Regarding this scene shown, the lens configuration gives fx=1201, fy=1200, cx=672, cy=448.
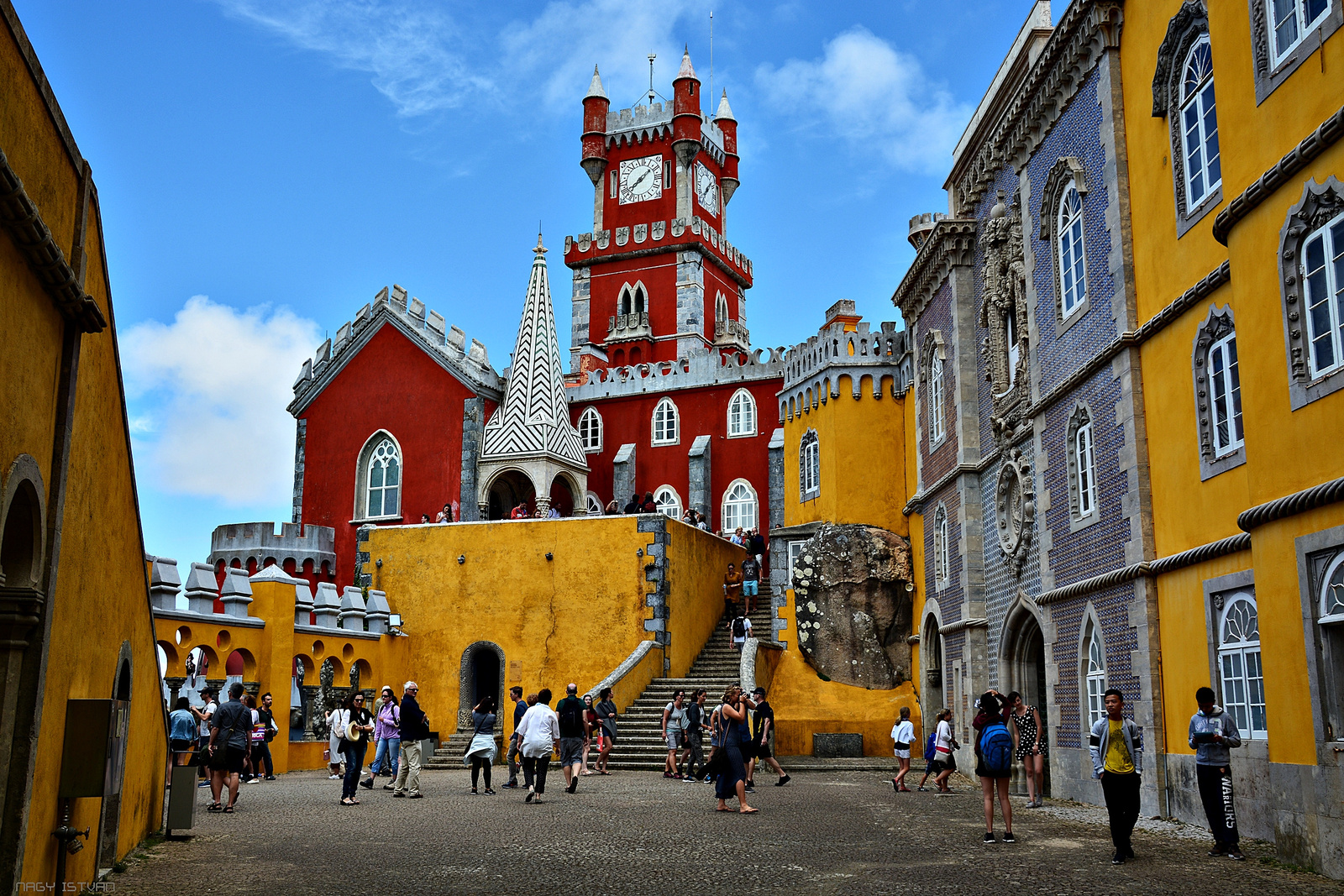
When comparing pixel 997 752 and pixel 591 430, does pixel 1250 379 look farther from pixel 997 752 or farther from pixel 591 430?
pixel 591 430

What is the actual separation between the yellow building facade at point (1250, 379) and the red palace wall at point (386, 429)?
871 inches

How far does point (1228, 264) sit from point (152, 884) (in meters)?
10.6

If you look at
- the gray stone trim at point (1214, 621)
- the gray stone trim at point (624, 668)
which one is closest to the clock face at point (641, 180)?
the gray stone trim at point (624, 668)

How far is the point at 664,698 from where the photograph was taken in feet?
75.4

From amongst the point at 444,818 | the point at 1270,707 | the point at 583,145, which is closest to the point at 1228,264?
the point at 1270,707

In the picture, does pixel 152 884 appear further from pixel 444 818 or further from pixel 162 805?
pixel 444 818

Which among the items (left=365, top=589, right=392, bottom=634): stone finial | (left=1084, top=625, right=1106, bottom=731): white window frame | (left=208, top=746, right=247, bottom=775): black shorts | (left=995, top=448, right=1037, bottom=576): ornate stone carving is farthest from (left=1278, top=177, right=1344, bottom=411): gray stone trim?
(left=365, top=589, right=392, bottom=634): stone finial

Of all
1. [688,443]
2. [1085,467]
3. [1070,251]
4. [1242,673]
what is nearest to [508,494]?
[688,443]

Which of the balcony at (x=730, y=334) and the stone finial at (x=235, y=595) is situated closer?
the stone finial at (x=235, y=595)

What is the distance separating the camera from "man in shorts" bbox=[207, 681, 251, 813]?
13.4 metres

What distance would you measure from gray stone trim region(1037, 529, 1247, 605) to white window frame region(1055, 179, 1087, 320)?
348cm

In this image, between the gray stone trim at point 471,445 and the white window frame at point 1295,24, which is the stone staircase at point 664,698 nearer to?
the gray stone trim at point 471,445

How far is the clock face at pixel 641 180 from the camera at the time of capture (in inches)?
1693

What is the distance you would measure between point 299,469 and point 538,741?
21464 mm
